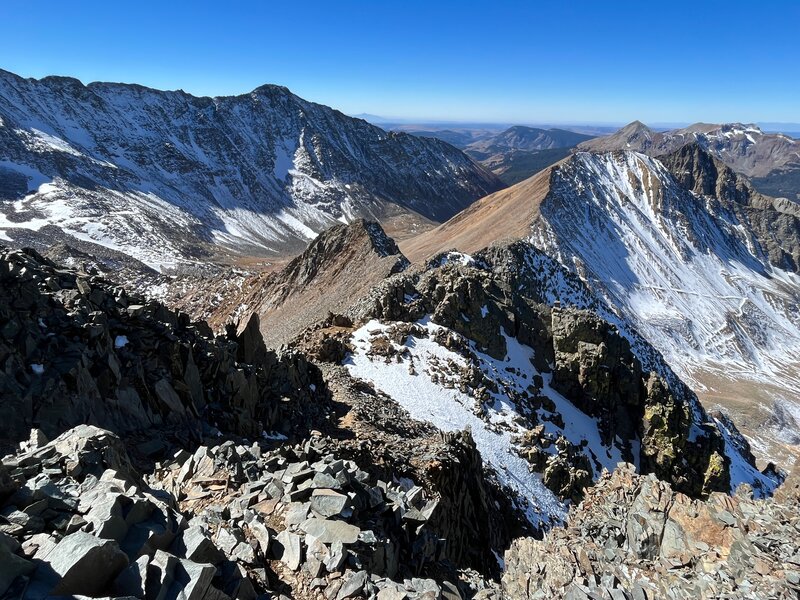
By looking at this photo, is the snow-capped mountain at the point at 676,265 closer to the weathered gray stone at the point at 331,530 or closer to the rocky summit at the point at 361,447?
the rocky summit at the point at 361,447

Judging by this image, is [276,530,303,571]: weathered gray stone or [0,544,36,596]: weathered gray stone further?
[276,530,303,571]: weathered gray stone

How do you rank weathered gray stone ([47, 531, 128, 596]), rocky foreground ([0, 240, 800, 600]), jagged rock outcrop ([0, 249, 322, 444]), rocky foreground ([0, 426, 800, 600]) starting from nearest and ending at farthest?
weathered gray stone ([47, 531, 128, 596]) → rocky foreground ([0, 426, 800, 600]) → rocky foreground ([0, 240, 800, 600]) → jagged rock outcrop ([0, 249, 322, 444])

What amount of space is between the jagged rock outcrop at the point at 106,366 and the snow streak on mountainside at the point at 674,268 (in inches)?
3954

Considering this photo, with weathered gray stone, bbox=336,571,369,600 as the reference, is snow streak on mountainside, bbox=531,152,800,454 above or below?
below

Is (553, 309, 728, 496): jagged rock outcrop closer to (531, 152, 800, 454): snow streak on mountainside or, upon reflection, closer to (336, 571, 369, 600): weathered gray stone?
(336, 571, 369, 600): weathered gray stone

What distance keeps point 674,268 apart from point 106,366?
495ft

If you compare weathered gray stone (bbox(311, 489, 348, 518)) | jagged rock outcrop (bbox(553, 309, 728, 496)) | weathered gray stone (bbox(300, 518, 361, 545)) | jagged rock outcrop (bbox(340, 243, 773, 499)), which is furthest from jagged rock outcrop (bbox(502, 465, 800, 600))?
jagged rock outcrop (bbox(553, 309, 728, 496))

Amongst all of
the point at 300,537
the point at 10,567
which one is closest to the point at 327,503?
the point at 300,537

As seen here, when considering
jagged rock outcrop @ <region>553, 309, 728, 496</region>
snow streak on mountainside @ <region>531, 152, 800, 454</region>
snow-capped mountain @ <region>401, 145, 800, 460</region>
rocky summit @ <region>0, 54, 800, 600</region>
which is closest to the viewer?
rocky summit @ <region>0, 54, 800, 600</region>

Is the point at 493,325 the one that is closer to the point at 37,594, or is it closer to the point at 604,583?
the point at 604,583

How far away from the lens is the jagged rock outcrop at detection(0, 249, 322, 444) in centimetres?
1509

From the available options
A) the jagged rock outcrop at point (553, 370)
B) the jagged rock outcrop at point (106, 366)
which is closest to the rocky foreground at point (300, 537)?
the jagged rock outcrop at point (106, 366)

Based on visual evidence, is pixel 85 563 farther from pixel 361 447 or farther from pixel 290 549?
pixel 361 447

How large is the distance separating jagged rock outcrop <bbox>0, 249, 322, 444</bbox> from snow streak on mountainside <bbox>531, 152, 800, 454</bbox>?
100 meters
